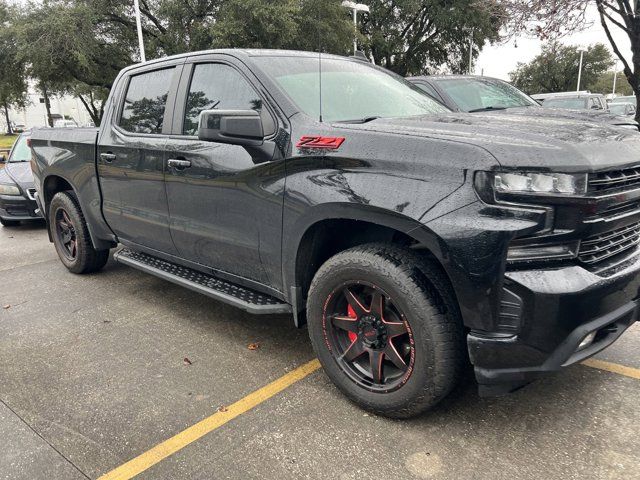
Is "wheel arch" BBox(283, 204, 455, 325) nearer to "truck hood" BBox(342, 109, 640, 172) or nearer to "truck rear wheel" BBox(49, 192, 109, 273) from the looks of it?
"truck hood" BBox(342, 109, 640, 172)

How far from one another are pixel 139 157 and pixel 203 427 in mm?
2138

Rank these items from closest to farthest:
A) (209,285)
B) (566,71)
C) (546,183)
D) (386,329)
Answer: (546,183) → (386,329) → (209,285) → (566,71)

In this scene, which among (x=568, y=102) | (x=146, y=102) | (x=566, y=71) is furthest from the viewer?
(x=566, y=71)

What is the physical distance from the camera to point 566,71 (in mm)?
51375

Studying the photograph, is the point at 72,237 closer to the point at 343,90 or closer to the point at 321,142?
the point at 343,90

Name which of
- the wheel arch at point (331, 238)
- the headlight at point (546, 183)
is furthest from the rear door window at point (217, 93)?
the headlight at point (546, 183)

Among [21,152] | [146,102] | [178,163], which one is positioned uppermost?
[146,102]

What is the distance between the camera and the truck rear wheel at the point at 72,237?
5.07 m

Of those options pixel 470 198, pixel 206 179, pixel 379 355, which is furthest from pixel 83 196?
pixel 470 198

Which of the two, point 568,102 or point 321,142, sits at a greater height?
point 568,102

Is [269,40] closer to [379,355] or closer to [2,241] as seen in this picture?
[2,241]

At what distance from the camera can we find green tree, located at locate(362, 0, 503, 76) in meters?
23.7

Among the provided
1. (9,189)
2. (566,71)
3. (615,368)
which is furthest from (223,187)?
(566,71)

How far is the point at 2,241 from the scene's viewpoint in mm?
7477
